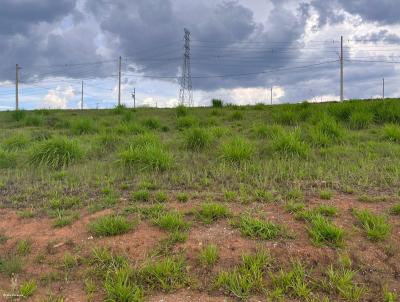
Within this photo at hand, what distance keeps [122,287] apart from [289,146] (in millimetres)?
4921

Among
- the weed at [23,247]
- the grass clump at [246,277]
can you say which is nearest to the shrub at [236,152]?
the grass clump at [246,277]

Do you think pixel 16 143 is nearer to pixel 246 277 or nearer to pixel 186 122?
pixel 186 122

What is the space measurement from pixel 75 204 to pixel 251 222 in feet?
8.15

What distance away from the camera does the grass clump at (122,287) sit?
3749 millimetres

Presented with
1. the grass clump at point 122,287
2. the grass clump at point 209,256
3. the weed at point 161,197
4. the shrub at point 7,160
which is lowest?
the grass clump at point 122,287

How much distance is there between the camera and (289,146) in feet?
26.1

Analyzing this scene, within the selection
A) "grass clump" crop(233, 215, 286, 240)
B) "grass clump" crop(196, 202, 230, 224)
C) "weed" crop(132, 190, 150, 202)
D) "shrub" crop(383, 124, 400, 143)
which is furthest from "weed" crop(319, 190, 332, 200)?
"shrub" crop(383, 124, 400, 143)

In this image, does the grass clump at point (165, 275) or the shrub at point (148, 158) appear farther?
the shrub at point (148, 158)

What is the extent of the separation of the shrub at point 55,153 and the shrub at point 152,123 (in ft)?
11.4

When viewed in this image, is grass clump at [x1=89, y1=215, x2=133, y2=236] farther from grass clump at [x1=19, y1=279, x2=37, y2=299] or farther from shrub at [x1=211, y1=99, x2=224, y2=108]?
shrub at [x1=211, y1=99, x2=224, y2=108]

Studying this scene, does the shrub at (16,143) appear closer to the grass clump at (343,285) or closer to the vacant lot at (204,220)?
the vacant lot at (204,220)

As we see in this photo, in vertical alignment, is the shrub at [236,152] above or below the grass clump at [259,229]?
above

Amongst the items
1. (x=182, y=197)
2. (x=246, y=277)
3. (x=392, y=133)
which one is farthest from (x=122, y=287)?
(x=392, y=133)

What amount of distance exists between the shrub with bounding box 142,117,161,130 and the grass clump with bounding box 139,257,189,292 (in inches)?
307
